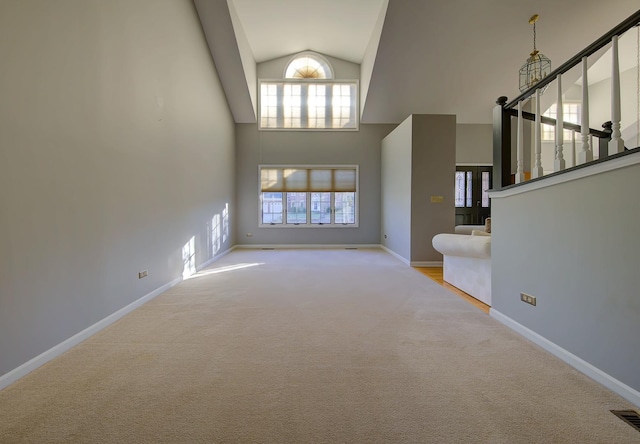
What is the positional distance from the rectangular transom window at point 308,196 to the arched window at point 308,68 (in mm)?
2329

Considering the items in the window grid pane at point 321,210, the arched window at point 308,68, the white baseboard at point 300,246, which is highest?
the arched window at point 308,68

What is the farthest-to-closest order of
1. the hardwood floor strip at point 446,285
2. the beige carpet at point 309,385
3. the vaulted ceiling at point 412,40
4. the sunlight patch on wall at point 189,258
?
1. the vaulted ceiling at point 412,40
2. the sunlight patch on wall at point 189,258
3. the hardwood floor strip at point 446,285
4. the beige carpet at point 309,385

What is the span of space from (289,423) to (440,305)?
244 cm

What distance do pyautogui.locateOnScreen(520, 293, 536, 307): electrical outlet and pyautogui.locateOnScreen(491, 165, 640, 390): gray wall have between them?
4cm

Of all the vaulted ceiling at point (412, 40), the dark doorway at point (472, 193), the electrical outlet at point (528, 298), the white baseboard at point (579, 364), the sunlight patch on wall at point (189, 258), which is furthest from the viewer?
the dark doorway at point (472, 193)

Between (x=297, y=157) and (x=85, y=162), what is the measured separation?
618 cm

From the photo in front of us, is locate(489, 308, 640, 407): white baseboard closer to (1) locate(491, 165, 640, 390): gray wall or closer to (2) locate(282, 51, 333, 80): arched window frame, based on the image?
(1) locate(491, 165, 640, 390): gray wall

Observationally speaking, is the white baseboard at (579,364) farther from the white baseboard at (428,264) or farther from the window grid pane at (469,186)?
the window grid pane at (469,186)

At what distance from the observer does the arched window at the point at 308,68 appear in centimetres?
859

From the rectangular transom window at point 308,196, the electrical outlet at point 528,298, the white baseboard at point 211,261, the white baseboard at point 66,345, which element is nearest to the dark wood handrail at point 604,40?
the electrical outlet at point 528,298

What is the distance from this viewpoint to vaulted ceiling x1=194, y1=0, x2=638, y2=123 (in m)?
5.82

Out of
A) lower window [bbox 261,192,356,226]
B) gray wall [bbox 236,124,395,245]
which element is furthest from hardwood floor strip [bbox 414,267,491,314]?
lower window [bbox 261,192,356,226]

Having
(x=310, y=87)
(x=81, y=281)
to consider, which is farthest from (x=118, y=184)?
(x=310, y=87)

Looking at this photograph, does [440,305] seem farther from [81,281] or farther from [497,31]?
[497,31]
